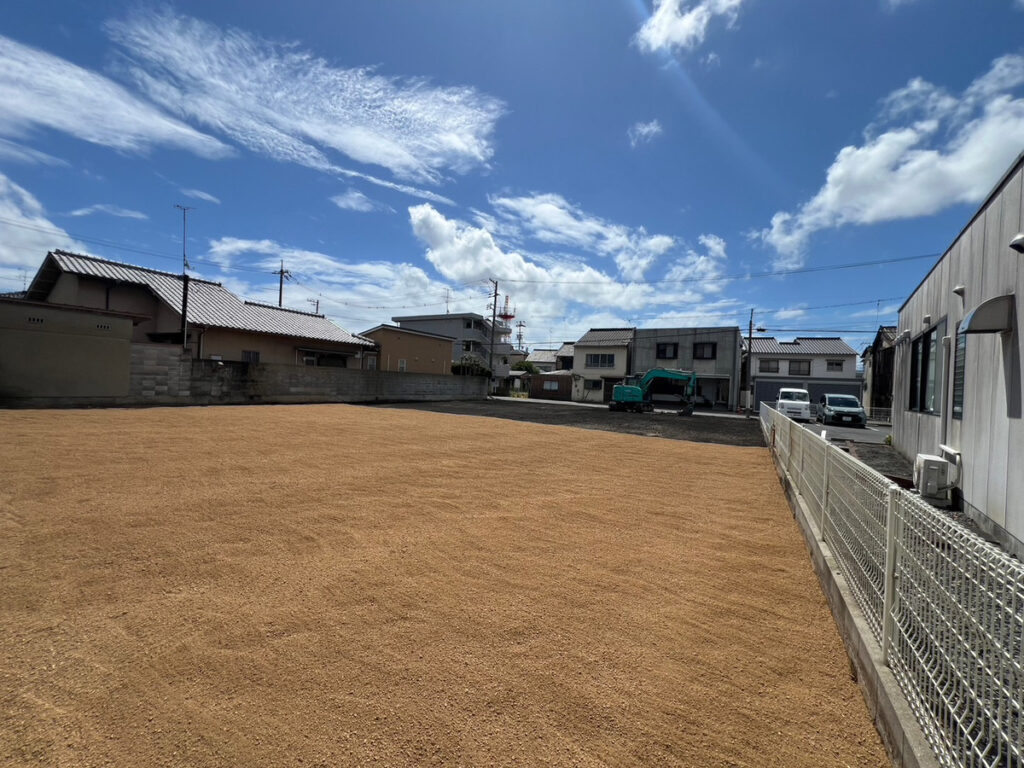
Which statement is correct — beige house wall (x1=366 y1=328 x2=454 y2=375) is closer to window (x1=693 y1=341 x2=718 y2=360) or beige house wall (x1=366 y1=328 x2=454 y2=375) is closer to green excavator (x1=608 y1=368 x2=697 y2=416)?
green excavator (x1=608 y1=368 x2=697 y2=416)

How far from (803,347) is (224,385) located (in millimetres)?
39269

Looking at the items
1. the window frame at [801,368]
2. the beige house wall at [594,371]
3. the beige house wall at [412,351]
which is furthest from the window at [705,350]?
the beige house wall at [412,351]

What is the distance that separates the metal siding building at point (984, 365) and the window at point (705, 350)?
29.3 metres

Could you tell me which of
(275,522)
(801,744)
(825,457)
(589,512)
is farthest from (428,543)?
(825,457)

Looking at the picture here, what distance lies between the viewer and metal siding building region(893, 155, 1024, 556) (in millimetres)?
4465

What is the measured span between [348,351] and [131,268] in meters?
10.3

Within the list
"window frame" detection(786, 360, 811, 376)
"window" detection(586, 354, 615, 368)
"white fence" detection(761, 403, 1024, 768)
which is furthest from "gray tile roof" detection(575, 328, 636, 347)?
"white fence" detection(761, 403, 1024, 768)

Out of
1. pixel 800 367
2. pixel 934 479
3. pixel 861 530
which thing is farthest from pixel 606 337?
pixel 861 530

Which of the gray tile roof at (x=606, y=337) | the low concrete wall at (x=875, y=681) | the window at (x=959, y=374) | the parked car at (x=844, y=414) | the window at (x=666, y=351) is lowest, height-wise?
the low concrete wall at (x=875, y=681)

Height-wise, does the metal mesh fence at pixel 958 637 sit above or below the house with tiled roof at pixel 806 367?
below

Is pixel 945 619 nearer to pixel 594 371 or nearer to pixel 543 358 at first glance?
pixel 594 371

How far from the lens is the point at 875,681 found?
2.16 m

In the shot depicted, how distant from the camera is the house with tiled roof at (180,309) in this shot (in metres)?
19.9

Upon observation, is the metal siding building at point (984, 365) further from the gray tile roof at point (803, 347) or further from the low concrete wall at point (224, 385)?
the gray tile roof at point (803, 347)
